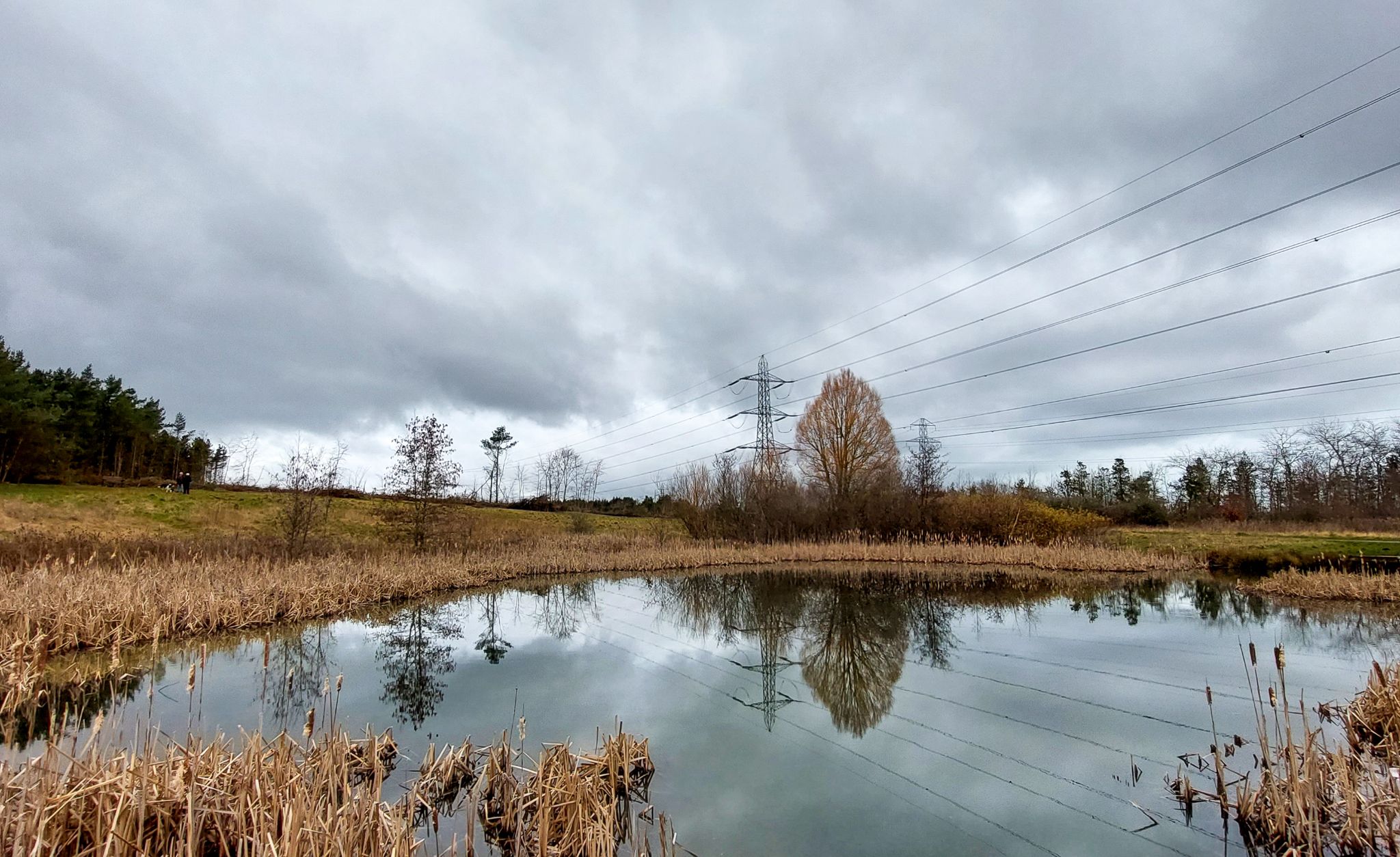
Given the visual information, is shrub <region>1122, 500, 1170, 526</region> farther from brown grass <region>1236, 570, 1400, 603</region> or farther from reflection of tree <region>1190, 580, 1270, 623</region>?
brown grass <region>1236, 570, 1400, 603</region>

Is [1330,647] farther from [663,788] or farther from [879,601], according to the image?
[663,788]

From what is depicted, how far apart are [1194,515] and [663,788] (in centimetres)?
4212

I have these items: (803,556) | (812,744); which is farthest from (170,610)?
(803,556)

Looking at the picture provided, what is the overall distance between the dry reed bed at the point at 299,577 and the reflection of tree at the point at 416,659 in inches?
66.5

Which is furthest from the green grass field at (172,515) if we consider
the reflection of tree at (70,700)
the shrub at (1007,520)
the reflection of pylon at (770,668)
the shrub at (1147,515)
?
the shrub at (1147,515)

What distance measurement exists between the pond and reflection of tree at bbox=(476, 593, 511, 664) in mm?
64

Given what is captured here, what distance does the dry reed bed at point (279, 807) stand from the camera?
2.81 meters

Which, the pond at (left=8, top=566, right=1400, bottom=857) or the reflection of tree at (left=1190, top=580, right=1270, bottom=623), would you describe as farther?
the reflection of tree at (left=1190, top=580, right=1270, bottom=623)

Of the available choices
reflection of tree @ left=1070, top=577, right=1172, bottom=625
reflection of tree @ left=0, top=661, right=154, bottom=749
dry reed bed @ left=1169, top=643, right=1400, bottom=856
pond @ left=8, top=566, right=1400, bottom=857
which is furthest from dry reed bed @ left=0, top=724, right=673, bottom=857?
reflection of tree @ left=1070, top=577, right=1172, bottom=625

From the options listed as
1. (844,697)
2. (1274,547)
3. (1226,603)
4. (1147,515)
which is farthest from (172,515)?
(1147,515)

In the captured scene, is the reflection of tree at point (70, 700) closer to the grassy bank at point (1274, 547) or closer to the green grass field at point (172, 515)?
the green grass field at point (172, 515)

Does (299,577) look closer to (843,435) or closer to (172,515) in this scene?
(172,515)

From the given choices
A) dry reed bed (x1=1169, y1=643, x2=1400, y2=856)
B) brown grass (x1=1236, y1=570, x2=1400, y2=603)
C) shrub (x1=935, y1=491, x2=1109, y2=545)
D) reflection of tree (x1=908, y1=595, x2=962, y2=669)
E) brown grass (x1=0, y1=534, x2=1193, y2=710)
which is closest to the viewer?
dry reed bed (x1=1169, y1=643, x2=1400, y2=856)

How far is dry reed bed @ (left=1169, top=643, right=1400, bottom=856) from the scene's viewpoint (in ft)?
11.3
